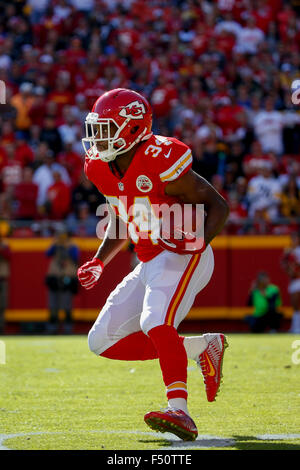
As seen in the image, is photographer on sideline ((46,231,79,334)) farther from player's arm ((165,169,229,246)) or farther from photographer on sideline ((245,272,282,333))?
player's arm ((165,169,229,246))

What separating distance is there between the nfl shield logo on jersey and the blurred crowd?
24.4 ft

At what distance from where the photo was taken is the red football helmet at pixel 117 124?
4.21m

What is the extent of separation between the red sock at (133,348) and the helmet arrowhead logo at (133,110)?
104 centimetres

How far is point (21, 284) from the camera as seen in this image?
12000mm

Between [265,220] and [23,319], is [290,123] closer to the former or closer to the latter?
[265,220]

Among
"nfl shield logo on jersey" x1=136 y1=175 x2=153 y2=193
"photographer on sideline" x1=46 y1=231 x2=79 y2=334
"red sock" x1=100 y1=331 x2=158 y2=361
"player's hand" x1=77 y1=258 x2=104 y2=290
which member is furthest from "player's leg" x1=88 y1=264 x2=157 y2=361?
"photographer on sideline" x1=46 y1=231 x2=79 y2=334

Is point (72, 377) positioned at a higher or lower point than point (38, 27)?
lower

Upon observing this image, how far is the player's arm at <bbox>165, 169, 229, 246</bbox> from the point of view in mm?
4090

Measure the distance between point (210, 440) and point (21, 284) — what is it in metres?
8.46

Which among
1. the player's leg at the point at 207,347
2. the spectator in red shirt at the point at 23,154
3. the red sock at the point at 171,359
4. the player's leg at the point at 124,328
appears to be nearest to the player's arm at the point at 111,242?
the player's leg at the point at 124,328

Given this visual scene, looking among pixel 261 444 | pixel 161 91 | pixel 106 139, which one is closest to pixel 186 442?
pixel 261 444

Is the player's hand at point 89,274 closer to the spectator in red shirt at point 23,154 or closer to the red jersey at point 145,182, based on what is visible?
the red jersey at point 145,182
